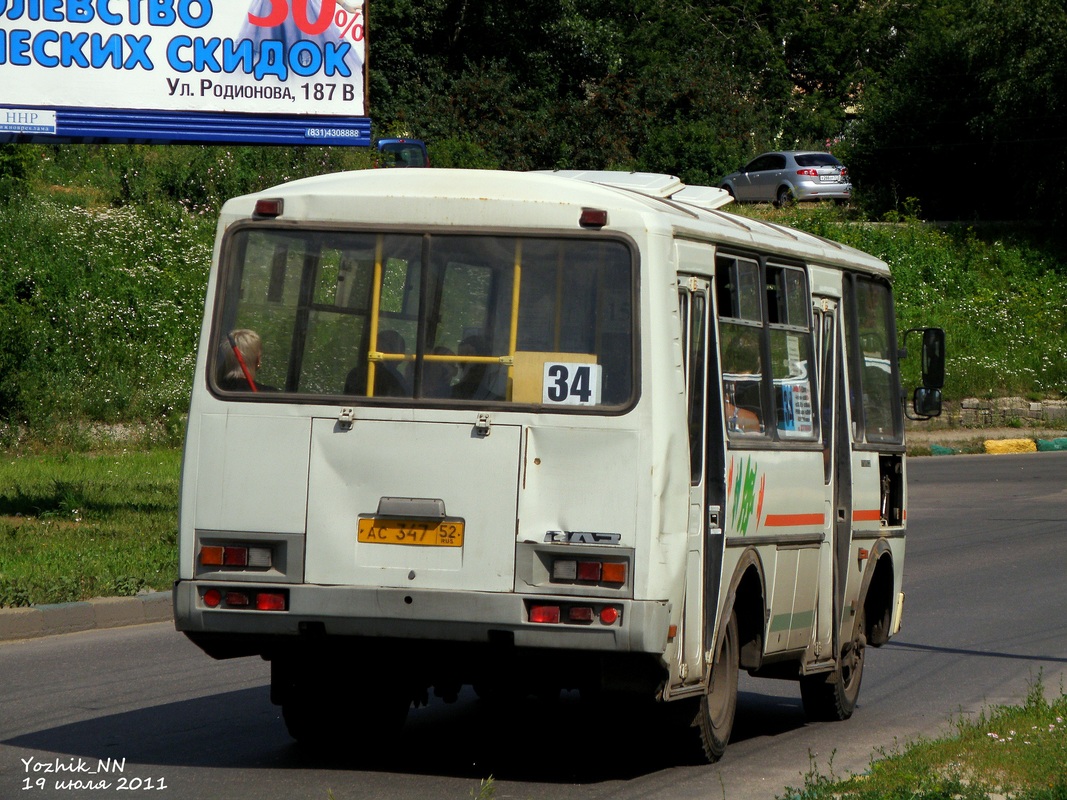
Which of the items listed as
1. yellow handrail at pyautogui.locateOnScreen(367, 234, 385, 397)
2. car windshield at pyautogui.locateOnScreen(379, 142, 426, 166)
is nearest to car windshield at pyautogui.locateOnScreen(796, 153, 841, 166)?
car windshield at pyautogui.locateOnScreen(379, 142, 426, 166)

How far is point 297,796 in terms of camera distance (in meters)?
6.63

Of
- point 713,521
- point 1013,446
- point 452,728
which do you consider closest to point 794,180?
point 1013,446

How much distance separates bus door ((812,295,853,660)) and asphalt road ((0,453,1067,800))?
669 millimetres

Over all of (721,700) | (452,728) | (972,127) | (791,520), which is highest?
(972,127)

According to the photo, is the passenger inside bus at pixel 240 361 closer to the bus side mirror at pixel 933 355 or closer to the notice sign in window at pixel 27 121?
the bus side mirror at pixel 933 355

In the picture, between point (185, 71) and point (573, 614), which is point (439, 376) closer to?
point (573, 614)

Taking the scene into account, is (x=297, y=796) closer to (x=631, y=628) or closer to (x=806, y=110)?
(x=631, y=628)

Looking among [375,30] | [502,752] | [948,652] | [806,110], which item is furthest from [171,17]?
[806,110]

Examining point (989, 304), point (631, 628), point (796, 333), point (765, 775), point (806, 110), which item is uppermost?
point (806, 110)

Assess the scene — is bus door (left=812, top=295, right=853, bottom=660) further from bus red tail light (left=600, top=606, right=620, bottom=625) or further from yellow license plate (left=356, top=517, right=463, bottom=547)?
yellow license plate (left=356, top=517, right=463, bottom=547)

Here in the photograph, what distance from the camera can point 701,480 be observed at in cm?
709

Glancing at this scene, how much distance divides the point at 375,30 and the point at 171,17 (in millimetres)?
33089

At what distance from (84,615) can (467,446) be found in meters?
5.74

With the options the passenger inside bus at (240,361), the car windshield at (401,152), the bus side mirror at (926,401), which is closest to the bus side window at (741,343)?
the passenger inside bus at (240,361)
